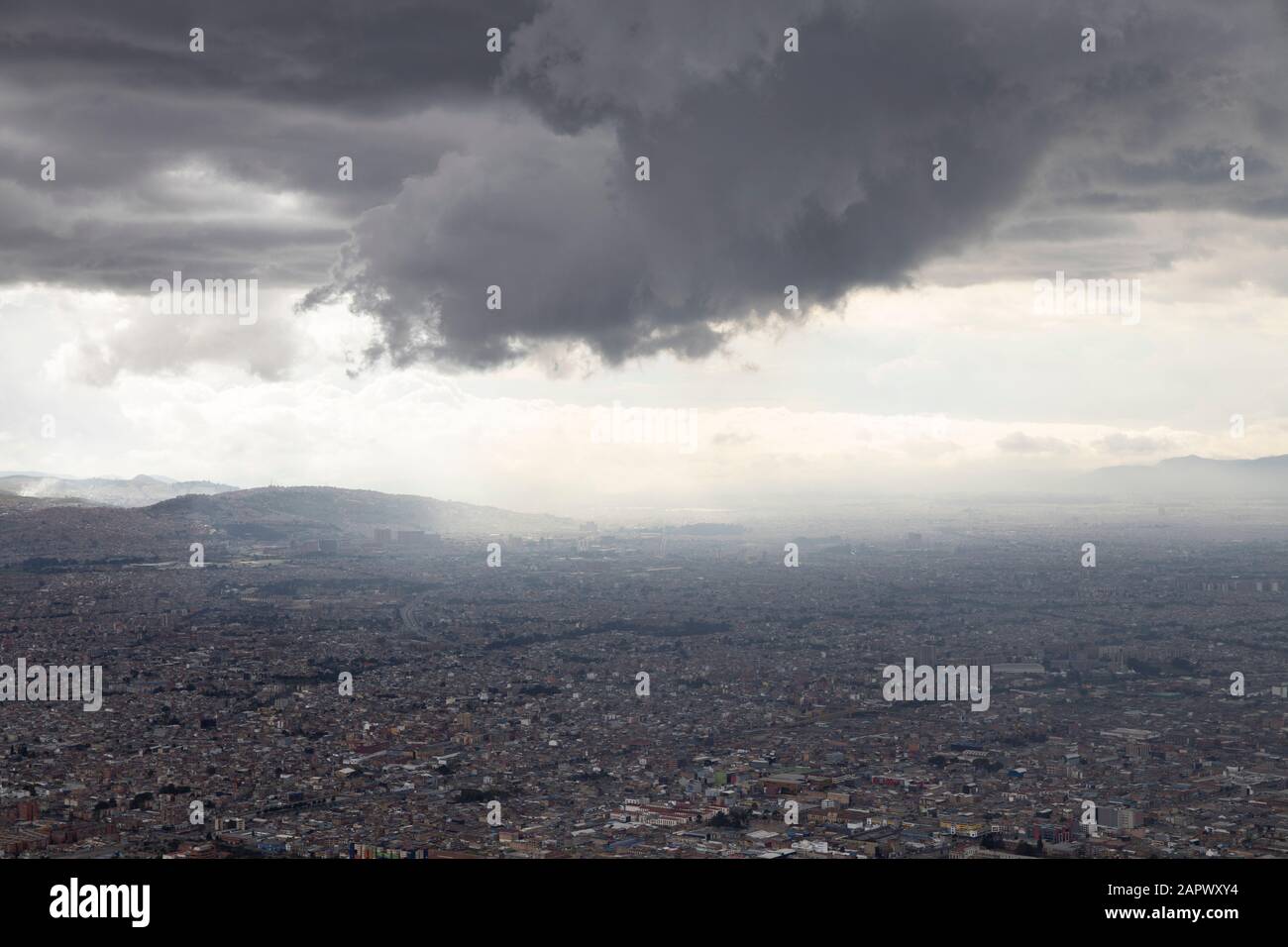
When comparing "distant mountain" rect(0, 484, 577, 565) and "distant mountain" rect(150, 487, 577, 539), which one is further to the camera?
"distant mountain" rect(150, 487, 577, 539)

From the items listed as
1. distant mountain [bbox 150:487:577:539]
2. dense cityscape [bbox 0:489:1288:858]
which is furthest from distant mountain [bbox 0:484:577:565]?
dense cityscape [bbox 0:489:1288:858]

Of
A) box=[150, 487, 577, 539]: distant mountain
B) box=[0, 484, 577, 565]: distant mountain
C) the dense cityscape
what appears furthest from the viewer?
box=[150, 487, 577, 539]: distant mountain

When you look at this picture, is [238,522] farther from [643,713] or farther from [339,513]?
[643,713]

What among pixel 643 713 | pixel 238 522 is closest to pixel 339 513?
pixel 238 522

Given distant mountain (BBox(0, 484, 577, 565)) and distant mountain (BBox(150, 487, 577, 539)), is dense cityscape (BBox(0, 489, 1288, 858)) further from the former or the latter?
distant mountain (BBox(150, 487, 577, 539))

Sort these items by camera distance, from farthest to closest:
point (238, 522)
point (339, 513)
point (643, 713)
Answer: point (339, 513)
point (238, 522)
point (643, 713)

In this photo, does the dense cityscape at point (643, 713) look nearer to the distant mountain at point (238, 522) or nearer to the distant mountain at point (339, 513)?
the distant mountain at point (238, 522)

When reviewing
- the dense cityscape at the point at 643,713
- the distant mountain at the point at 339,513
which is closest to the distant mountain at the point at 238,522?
the distant mountain at the point at 339,513

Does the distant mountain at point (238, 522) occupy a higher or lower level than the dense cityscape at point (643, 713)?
higher

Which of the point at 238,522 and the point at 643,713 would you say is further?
the point at 238,522
